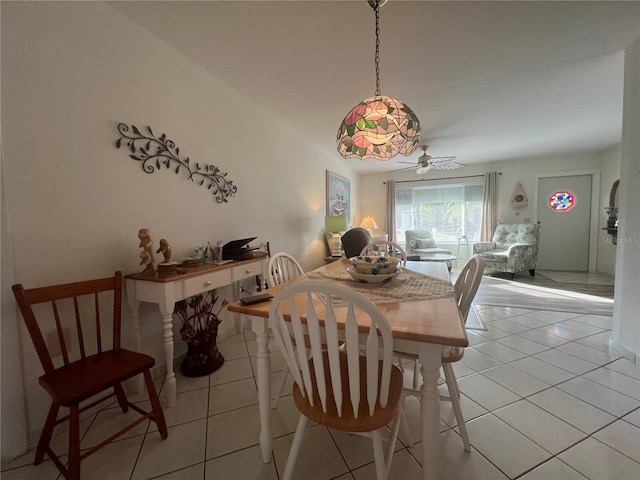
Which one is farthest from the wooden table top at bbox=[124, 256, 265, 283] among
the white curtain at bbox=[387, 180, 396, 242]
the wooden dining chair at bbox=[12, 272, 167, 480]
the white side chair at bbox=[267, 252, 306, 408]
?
the white curtain at bbox=[387, 180, 396, 242]

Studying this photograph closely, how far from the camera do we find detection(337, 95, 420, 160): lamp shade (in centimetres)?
127

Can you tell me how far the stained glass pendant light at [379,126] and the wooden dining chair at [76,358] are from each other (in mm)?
1450

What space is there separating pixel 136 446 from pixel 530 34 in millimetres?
3328

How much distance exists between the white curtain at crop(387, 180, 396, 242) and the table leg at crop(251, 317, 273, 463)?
18.0 feet

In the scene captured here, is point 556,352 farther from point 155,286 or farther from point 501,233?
point 501,233

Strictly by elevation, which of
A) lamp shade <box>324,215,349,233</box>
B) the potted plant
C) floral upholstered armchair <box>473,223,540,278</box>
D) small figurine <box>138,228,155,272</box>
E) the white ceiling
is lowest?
the potted plant

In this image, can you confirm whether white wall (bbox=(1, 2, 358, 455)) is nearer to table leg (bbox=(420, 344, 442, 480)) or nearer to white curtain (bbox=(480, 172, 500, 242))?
table leg (bbox=(420, 344, 442, 480))

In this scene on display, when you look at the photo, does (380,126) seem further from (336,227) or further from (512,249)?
(512,249)

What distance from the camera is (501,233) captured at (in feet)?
16.8

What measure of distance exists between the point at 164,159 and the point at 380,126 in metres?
1.50

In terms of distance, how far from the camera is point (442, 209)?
5996mm

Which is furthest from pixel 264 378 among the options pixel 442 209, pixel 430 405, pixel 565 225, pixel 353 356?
pixel 565 225

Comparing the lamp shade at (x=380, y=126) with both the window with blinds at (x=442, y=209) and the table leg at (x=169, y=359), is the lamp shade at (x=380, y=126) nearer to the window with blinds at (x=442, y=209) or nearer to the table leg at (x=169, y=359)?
the table leg at (x=169, y=359)

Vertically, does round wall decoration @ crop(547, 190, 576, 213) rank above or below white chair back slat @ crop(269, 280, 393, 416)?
above
